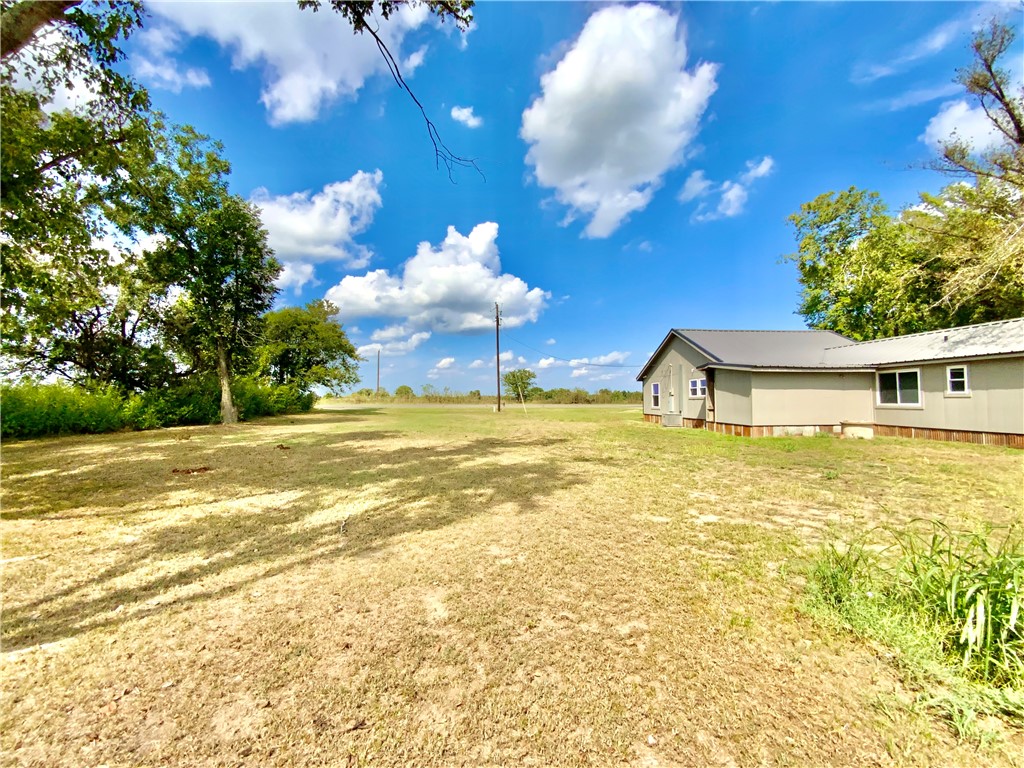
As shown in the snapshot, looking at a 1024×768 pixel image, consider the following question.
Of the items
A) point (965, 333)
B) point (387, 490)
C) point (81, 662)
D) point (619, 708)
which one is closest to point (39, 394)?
point (387, 490)

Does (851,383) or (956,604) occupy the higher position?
(851,383)

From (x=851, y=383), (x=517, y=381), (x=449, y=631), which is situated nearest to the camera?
(x=449, y=631)

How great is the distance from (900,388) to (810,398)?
8.71ft

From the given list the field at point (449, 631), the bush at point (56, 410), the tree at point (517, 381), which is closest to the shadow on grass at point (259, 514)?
the field at point (449, 631)

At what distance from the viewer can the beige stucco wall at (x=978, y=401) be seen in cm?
1071

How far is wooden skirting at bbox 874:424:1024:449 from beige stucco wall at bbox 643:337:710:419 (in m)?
5.83

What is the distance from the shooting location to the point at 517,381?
153 ft

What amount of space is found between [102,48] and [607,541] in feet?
29.2

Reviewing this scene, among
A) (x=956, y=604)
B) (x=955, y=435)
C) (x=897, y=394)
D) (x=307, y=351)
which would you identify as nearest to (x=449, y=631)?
(x=956, y=604)

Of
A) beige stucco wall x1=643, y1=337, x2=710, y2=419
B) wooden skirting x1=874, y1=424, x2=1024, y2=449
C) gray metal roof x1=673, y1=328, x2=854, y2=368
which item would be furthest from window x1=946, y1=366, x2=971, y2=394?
beige stucco wall x1=643, y1=337, x2=710, y2=419

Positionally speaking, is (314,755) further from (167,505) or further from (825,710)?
(167,505)

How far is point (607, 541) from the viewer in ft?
14.3

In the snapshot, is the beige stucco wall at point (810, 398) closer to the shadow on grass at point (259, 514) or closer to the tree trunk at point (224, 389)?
the shadow on grass at point (259, 514)

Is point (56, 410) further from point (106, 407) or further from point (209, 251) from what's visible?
point (209, 251)
